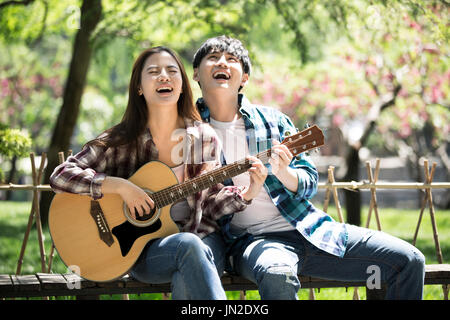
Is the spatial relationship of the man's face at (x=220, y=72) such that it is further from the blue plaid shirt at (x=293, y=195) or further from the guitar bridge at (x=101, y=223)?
the guitar bridge at (x=101, y=223)

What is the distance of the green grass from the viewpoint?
15.7 feet

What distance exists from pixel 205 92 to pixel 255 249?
95 centimetres

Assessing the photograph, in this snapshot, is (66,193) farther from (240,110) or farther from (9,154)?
(9,154)

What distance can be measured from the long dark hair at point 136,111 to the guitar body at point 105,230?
8.0 inches

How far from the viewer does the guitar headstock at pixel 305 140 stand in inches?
109

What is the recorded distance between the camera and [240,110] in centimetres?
321

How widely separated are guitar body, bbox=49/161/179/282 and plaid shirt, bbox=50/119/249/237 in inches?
4.7

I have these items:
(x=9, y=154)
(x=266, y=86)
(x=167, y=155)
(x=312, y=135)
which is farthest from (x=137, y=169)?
(x=266, y=86)

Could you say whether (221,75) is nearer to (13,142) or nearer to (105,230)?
(105,230)

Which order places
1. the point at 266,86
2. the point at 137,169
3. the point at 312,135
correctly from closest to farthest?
the point at 312,135 < the point at 137,169 < the point at 266,86

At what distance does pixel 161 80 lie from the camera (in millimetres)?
2979

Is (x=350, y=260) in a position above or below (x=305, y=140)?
below

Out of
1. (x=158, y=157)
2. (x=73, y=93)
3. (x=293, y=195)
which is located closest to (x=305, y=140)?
(x=293, y=195)

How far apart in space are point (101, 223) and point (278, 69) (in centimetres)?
1200
